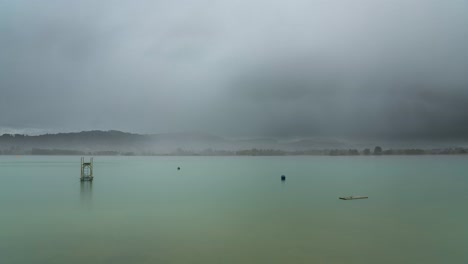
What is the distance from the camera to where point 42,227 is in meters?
14.9

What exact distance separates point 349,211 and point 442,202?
8363 millimetres

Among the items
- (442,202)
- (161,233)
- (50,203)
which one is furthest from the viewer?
(442,202)

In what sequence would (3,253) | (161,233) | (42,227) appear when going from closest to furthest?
1. (3,253)
2. (161,233)
3. (42,227)

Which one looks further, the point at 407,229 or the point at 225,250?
the point at 407,229

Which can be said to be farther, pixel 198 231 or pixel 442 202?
pixel 442 202

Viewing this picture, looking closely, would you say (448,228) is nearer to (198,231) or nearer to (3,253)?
(198,231)

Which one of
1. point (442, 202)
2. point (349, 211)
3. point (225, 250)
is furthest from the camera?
point (442, 202)

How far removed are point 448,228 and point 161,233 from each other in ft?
38.8

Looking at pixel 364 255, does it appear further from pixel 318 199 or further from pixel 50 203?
pixel 50 203

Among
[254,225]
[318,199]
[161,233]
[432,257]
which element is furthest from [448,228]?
[161,233]

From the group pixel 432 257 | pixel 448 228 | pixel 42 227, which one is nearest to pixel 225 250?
pixel 432 257

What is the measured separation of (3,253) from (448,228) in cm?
1649

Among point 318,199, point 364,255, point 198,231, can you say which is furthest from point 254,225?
point 318,199

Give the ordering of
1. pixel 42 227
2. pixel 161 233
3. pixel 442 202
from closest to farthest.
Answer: pixel 161 233 → pixel 42 227 → pixel 442 202
